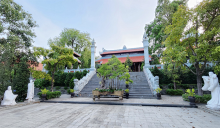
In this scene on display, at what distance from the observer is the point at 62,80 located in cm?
1417

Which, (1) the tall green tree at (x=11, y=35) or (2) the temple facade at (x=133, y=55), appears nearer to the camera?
(1) the tall green tree at (x=11, y=35)

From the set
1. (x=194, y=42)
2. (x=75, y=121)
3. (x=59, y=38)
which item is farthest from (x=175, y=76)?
(x=59, y=38)

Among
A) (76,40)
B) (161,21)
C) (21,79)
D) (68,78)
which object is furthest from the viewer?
(76,40)

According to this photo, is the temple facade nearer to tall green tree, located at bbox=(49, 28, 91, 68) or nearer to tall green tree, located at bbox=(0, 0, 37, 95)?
tall green tree, located at bbox=(49, 28, 91, 68)

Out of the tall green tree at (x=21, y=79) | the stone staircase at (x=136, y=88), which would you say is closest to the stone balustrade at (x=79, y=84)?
the stone staircase at (x=136, y=88)

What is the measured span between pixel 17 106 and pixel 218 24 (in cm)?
1214

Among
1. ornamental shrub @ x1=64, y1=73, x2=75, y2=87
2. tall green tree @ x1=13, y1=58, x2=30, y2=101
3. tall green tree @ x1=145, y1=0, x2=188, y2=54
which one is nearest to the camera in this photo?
tall green tree @ x1=13, y1=58, x2=30, y2=101

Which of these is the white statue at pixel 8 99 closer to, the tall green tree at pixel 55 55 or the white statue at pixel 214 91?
the tall green tree at pixel 55 55

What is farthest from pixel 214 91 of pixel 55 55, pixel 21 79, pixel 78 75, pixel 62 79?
pixel 62 79

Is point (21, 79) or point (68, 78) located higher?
point (21, 79)

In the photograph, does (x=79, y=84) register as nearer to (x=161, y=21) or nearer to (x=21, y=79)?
(x=21, y=79)

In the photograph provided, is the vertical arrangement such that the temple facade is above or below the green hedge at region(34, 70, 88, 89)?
above

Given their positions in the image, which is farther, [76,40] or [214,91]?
[76,40]

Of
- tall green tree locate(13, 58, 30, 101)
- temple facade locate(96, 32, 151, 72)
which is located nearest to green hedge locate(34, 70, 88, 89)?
tall green tree locate(13, 58, 30, 101)
